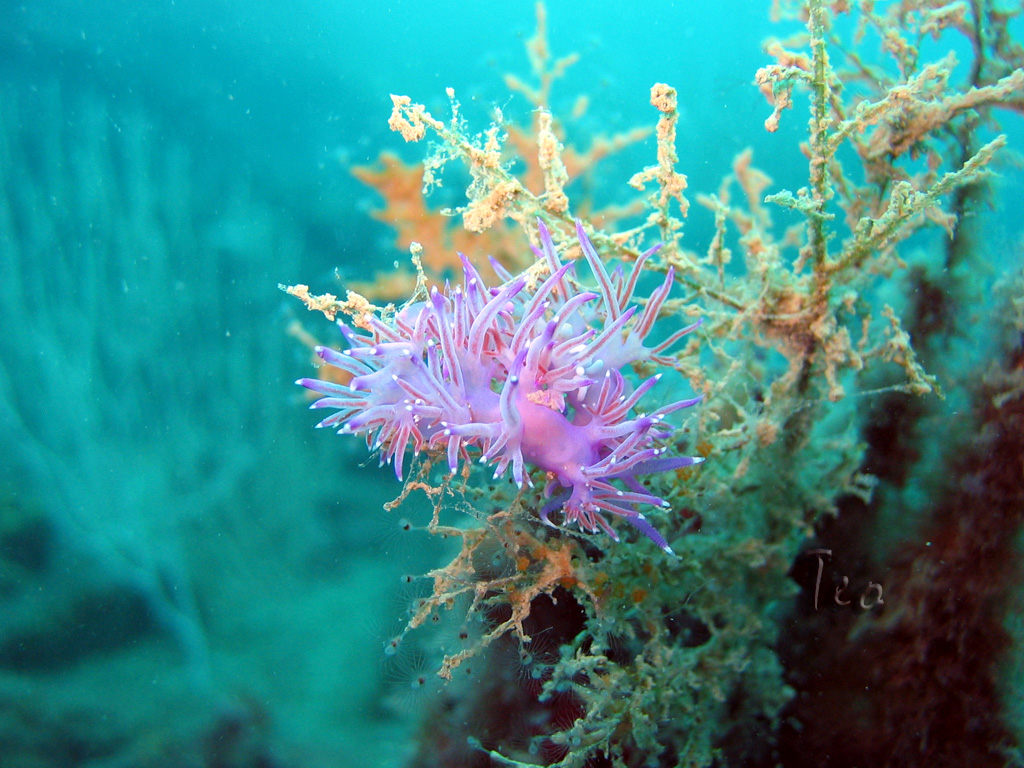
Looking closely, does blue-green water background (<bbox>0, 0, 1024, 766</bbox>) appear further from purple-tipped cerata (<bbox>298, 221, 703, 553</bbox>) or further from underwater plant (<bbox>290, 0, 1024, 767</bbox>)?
purple-tipped cerata (<bbox>298, 221, 703, 553</bbox>)

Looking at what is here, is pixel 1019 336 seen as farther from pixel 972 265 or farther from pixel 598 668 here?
pixel 598 668

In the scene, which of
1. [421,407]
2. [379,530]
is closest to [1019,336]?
[421,407]

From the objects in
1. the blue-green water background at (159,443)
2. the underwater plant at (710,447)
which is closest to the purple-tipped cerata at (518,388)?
the underwater plant at (710,447)

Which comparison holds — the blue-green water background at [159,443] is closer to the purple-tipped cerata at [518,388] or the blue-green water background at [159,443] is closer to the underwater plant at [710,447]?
the underwater plant at [710,447]

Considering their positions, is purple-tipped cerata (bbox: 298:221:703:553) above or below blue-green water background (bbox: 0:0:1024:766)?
below

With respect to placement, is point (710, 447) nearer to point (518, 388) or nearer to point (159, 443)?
point (518, 388)

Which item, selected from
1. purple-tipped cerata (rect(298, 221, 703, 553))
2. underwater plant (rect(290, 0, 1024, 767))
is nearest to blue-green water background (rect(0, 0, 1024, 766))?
underwater plant (rect(290, 0, 1024, 767))
